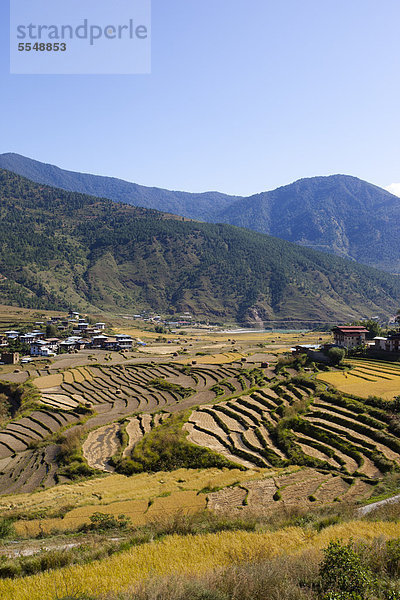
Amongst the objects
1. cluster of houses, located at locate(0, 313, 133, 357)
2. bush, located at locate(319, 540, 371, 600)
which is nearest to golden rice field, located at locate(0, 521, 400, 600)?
bush, located at locate(319, 540, 371, 600)

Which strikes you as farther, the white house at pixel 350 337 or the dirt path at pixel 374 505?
the white house at pixel 350 337

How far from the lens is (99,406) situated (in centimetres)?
5000

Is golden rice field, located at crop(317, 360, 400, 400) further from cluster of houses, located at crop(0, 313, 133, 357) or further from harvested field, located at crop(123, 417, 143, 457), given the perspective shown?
cluster of houses, located at crop(0, 313, 133, 357)

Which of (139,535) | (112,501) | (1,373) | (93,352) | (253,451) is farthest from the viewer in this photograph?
(93,352)

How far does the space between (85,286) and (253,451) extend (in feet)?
586

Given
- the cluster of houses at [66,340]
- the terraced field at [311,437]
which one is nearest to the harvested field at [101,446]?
the terraced field at [311,437]

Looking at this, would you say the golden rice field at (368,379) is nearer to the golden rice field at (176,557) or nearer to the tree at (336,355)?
the tree at (336,355)

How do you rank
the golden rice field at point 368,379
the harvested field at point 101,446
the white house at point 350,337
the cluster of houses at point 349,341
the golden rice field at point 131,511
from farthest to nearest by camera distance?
the white house at point 350,337
the cluster of houses at point 349,341
the golden rice field at point 368,379
the harvested field at point 101,446
the golden rice field at point 131,511

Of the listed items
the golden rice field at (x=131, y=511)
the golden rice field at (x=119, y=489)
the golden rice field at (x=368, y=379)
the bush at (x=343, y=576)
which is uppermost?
the bush at (x=343, y=576)

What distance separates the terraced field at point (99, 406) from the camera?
3278cm

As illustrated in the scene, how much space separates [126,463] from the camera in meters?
29.5

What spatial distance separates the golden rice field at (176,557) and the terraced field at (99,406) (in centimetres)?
1928

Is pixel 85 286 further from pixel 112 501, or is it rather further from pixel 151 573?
pixel 151 573

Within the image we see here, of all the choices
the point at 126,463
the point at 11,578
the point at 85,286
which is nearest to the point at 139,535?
the point at 11,578
